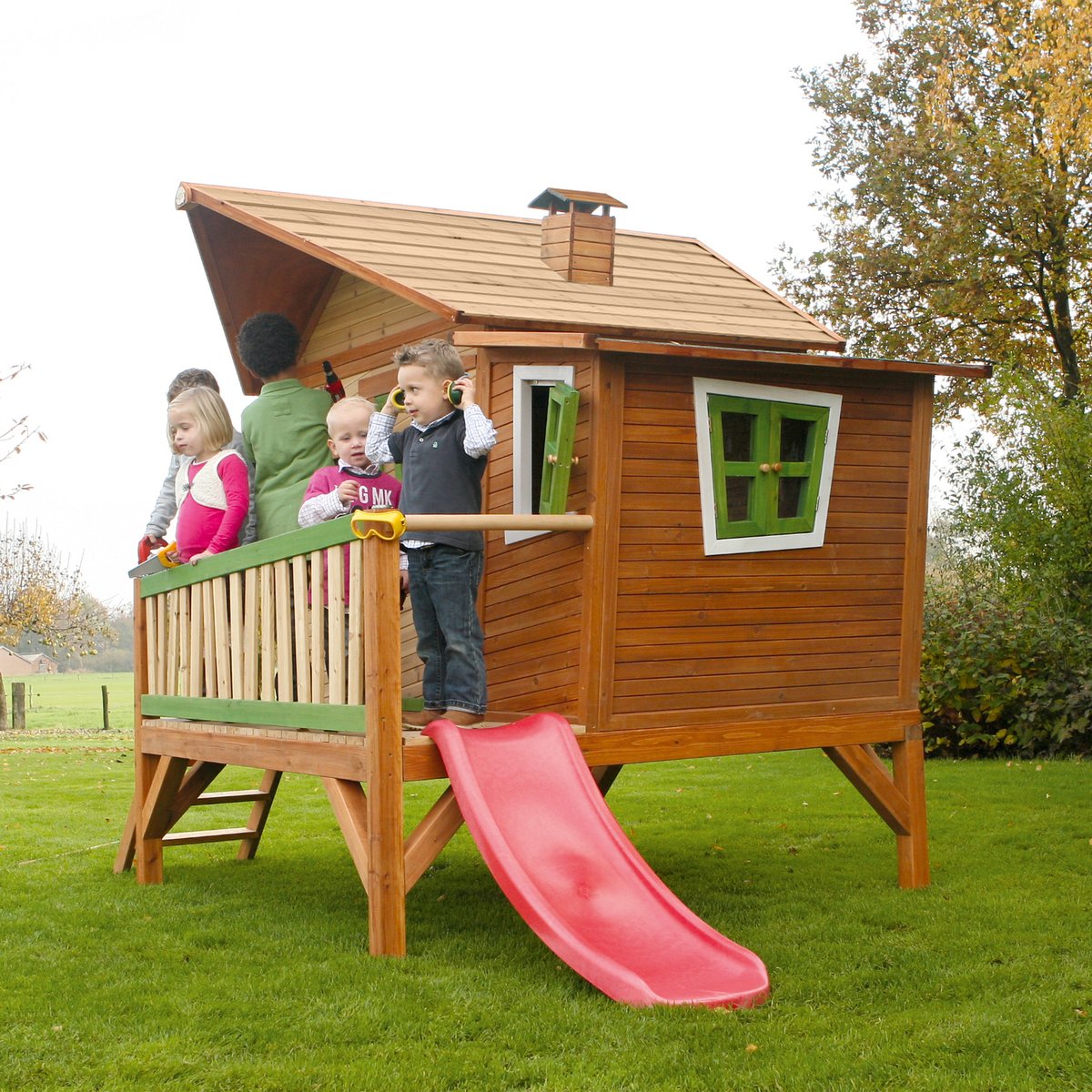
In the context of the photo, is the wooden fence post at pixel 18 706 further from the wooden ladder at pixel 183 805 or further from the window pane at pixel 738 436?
the window pane at pixel 738 436

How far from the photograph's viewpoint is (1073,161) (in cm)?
1991

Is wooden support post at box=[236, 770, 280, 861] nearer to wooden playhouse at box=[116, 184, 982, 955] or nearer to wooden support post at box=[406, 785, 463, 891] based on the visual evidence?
wooden playhouse at box=[116, 184, 982, 955]

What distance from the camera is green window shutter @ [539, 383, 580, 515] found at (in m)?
6.47

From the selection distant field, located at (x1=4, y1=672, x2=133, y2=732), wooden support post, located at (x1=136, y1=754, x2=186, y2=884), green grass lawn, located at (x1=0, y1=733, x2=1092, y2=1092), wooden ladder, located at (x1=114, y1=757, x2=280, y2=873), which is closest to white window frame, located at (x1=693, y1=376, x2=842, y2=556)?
green grass lawn, located at (x1=0, y1=733, x2=1092, y2=1092)

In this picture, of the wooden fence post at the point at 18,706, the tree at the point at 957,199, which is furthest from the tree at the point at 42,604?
the tree at the point at 957,199

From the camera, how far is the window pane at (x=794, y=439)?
727 centimetres

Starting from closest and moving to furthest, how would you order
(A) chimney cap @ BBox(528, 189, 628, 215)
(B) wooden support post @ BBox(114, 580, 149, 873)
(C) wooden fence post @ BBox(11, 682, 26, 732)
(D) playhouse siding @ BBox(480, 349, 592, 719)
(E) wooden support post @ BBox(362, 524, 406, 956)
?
(E) wooden support post @ BBox(362, 524, 406, 956) → (D) playhouse siding @ BBox(480, 349, 592, 719) → (B) wooden support post @ BBox(114, 580, 149, 873) → (A) chimney cap @ BBox(528, 189, 628, 215) → (C) wooden fence post @ BBox(11, 682, 26, 732)

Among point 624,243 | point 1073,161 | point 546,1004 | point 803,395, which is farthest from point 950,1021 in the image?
point 1073,161

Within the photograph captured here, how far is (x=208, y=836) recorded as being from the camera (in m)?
8.84

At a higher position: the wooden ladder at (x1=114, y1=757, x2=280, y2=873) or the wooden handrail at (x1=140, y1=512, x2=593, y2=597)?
the wooden handrail at (x1=140, y1=512, x2=593, y2=597)

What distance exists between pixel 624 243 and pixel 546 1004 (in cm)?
638

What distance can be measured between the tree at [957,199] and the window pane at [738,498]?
13.2 metres

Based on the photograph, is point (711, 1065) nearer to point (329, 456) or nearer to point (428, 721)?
point (428, 721)

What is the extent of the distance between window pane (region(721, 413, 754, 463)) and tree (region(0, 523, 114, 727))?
28.4 meters
